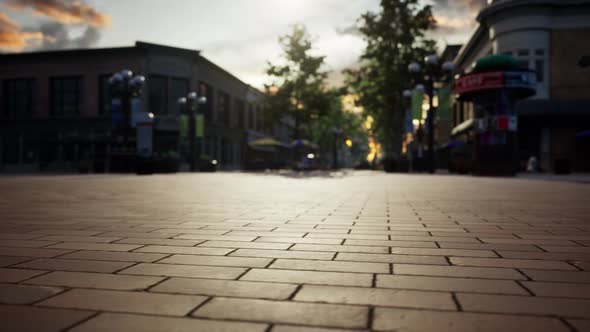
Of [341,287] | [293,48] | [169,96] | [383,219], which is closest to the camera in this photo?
[341,287]

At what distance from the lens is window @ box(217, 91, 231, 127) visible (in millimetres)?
42719

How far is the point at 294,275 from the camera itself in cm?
248

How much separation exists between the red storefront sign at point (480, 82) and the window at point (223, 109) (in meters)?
26.0

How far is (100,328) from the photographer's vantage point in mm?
1673

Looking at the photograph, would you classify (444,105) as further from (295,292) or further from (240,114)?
(295,292)

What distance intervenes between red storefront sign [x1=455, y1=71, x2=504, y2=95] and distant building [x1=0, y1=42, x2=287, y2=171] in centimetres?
2247

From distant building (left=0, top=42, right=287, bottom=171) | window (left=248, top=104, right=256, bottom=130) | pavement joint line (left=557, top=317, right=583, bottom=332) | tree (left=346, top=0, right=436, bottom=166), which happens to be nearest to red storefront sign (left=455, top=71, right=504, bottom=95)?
tree (left=346, top=0, right=436, bottom=166)

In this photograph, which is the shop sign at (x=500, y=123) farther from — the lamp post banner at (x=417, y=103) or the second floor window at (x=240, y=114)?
the second floor window at (x=240, y=114)

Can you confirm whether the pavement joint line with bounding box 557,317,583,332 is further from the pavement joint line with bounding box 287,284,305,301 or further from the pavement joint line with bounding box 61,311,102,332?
the pavement joint line with bounding box 61,311,102,332

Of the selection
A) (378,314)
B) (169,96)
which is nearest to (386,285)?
(378,314)

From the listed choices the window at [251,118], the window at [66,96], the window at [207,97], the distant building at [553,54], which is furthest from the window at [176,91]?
the distant building at [553,54]

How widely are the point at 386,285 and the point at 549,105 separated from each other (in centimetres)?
2782

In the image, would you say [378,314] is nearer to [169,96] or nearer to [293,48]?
[169,96]

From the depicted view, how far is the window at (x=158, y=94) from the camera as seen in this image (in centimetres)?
3516
